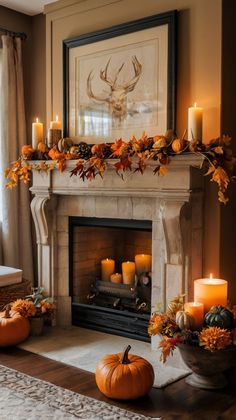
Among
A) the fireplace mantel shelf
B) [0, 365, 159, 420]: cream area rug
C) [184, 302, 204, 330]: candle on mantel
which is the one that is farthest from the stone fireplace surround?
[0, 365, 159, 420]: cream area rug

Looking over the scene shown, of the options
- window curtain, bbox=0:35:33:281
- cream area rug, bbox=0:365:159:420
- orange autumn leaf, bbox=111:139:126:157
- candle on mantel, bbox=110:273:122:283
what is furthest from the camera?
window curtain, bbox=0:35:33:281

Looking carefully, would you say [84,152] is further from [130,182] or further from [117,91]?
[117,91]

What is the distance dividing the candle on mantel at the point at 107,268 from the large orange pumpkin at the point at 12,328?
835mm

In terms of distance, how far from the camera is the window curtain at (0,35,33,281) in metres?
4.31

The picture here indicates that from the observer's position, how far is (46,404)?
2596 millimetres

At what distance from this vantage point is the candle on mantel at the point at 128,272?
3943 mm

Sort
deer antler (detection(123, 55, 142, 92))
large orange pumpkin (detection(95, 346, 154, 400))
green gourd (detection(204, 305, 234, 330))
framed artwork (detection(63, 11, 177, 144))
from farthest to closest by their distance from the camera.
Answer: deer antler (detection(123, 55, 142, 92)) < framed artwork (detection(63, 11, 177, 144)) < green gourd (detection(204, 305, 234, 330)) < large orange pumpkin (detection(95, 346, 154, 400))

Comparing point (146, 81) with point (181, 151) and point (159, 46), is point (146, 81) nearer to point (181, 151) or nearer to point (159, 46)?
point (159, 46)

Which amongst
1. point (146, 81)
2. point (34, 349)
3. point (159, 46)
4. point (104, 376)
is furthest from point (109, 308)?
point (159, 46)

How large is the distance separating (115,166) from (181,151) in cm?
42

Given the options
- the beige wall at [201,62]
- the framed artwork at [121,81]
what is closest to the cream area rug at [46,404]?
the beige wall at [201,62]

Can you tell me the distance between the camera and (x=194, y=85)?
3.22 meters

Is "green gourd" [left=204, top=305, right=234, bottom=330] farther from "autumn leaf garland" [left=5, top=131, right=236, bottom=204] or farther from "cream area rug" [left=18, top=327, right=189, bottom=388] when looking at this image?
"autumn leaf garland" [left=5, top=131, right=236, bottom=204]

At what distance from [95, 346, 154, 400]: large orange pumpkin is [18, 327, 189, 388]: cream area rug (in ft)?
0.70
